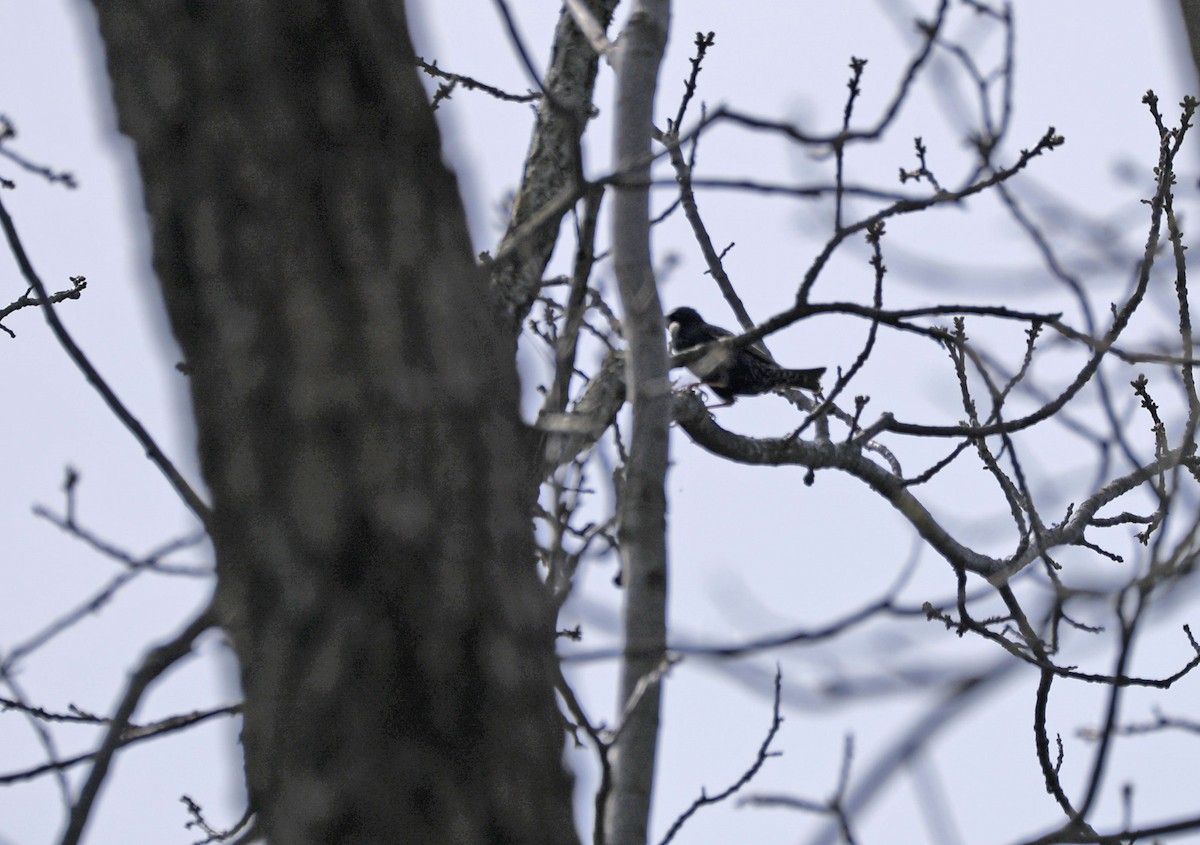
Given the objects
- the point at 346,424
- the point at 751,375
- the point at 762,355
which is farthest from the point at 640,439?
the point at 751,375

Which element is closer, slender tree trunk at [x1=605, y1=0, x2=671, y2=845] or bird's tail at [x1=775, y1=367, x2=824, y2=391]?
slender tree trunk at [x1=605, y1=0, x2=671, y2=845]

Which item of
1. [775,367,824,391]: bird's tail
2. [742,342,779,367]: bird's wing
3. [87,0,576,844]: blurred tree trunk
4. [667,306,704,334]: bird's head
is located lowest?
[87,0,576,844]: blurred tree trunk

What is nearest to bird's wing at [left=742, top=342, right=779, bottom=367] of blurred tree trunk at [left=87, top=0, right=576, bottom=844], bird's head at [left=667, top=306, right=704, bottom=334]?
bird's head at [left=667, top=306, right=704, bottom=334]

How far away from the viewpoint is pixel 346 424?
1374mm

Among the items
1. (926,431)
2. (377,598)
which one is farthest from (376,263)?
(926,431)

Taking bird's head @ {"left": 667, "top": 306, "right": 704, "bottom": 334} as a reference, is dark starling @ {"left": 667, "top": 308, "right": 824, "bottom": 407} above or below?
below

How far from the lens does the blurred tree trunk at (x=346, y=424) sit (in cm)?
132

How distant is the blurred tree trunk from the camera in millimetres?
1321

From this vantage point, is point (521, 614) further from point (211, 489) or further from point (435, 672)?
point (211, 489)

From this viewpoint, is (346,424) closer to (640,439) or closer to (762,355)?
(640,439)

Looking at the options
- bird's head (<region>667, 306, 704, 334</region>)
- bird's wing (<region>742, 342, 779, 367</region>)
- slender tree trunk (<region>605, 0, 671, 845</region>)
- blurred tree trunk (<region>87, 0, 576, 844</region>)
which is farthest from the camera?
bird's head (<region>667, 306, 704, 334</region>)

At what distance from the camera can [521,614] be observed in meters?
1.39

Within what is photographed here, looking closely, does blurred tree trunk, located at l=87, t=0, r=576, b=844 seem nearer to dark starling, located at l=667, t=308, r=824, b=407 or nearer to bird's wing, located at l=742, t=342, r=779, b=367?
dark starling, located at l=667, t=308, r=824, b=407

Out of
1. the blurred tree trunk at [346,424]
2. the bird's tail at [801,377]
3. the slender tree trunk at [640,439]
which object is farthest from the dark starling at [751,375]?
the blurred tree trunk at [346,424]
